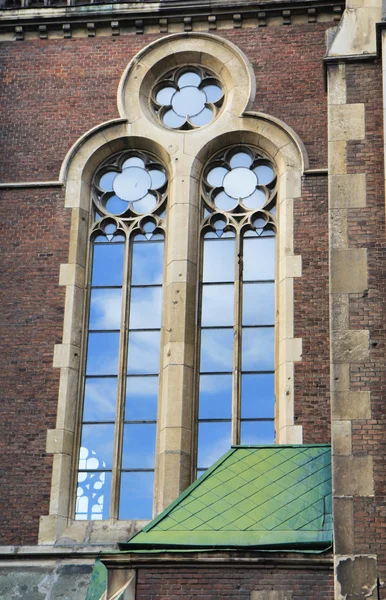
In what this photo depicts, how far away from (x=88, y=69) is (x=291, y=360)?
5472 millimetres

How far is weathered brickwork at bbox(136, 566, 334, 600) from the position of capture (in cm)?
1241

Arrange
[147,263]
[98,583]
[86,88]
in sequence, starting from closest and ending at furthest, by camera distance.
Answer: [98,583]
[147,263]
[86,88]

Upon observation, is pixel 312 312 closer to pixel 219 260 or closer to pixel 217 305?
pixel 217 305

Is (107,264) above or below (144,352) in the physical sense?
above

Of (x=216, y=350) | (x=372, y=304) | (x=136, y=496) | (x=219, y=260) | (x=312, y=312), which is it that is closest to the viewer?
(x=372, y=304)

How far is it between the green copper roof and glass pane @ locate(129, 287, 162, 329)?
3.86 metres

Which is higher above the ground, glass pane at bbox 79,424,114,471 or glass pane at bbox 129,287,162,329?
glass pane at bbox 129,287,162,329

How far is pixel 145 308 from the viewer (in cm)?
1806

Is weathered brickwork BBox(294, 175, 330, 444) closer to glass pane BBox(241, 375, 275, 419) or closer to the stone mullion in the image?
glass pane BBox(241, 375, 275, 419)

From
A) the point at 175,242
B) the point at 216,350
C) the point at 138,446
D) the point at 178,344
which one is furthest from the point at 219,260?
the point at 138,446

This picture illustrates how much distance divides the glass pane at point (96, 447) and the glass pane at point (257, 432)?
1746mm

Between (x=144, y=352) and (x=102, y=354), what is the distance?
1.88ft

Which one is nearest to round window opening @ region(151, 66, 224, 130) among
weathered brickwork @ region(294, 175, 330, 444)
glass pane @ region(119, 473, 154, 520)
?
weathered brickwork @ region(294, 175, 330, 444)

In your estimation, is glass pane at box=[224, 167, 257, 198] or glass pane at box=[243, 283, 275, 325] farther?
glass pane at box=[224, 167, 257, 198]
